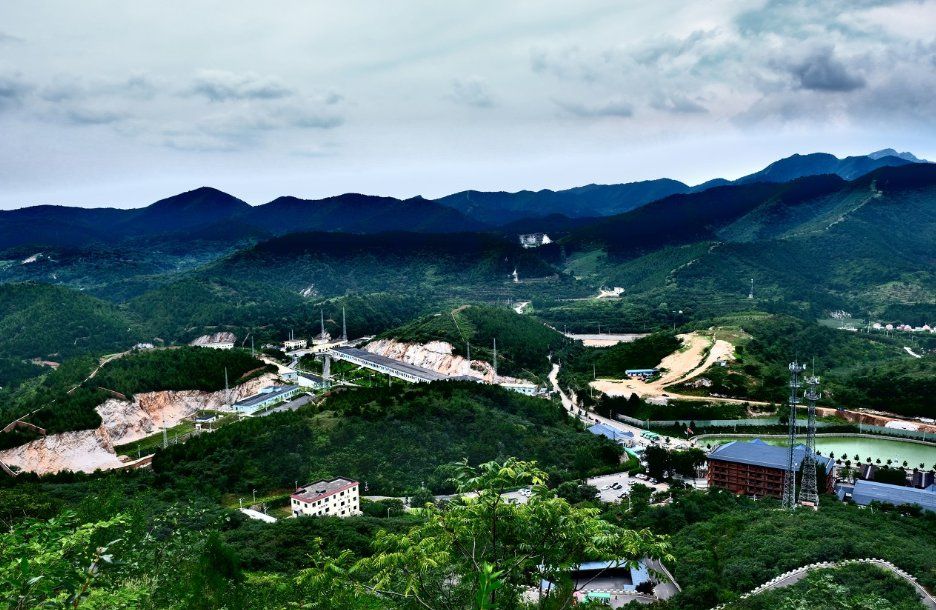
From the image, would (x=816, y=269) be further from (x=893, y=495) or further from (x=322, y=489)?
(x=322, y=489)

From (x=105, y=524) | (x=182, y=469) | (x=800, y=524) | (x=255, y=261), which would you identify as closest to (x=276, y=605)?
(x=105, y=524)

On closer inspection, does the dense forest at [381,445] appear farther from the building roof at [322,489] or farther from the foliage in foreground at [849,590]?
the foliage in foreground at [849,590]

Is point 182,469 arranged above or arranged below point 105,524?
below

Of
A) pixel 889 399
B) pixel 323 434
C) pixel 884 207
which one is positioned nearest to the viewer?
pixel 323 434

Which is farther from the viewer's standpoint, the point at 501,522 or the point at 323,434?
the point at 323,434

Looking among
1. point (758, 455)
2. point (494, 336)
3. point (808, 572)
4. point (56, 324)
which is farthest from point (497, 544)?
point (56, 324)

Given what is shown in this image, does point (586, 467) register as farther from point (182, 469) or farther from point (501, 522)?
point (501, 522)

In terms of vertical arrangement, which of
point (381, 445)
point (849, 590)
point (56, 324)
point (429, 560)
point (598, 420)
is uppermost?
point (429, 560)
